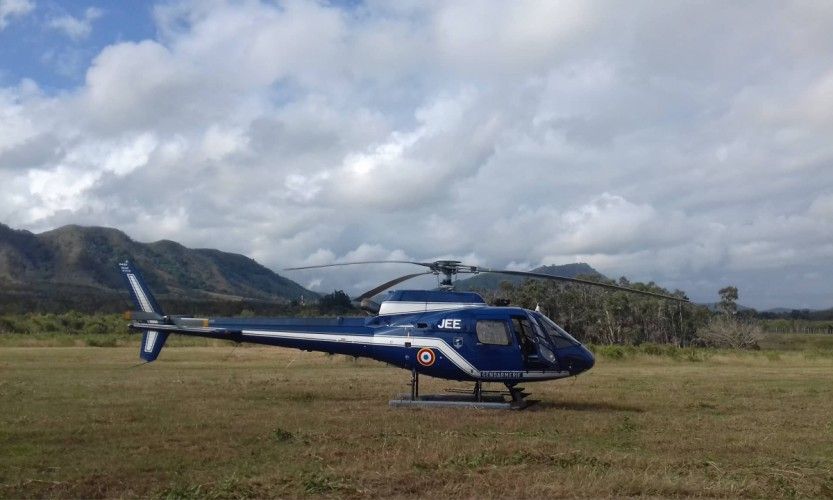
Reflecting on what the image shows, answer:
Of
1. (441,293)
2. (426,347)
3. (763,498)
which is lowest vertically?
(763,498)

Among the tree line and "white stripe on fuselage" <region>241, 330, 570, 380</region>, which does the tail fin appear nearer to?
"white stripe on fuselage" <region>241, 330, 570, 380</region>

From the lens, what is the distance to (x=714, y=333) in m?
76.2

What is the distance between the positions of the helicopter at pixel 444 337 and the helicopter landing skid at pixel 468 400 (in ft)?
0.08

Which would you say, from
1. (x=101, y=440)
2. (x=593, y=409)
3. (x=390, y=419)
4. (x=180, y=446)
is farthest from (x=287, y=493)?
(x=593, y=409)

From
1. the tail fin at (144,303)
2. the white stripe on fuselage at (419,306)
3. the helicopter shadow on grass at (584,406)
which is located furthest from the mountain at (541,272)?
the tail fin at (144,303)

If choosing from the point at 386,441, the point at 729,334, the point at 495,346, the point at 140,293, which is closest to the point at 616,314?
the point at 729,334

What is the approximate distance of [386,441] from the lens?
40.2ft

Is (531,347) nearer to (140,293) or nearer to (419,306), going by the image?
(419,306)

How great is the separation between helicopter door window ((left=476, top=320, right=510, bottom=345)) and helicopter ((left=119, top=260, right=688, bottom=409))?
24 millimetres

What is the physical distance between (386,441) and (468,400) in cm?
645

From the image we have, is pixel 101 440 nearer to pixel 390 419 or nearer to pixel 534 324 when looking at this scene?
pixel 390 419

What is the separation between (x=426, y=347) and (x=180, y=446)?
764 centimetres

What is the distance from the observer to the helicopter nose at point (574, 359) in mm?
18578

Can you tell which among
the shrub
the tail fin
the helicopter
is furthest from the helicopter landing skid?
the shrub
